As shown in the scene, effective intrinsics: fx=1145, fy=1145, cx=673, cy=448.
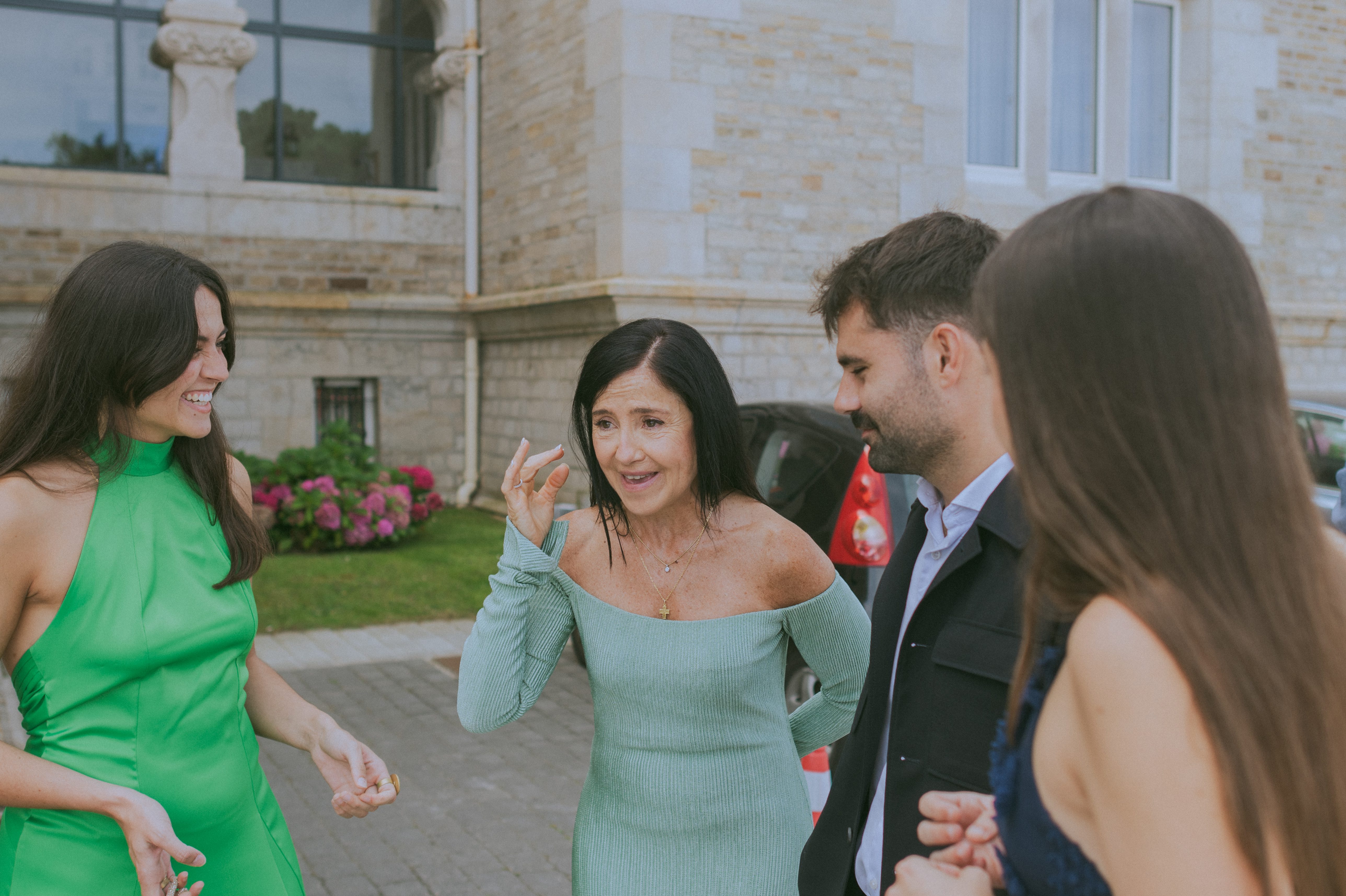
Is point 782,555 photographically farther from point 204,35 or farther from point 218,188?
point 204,35

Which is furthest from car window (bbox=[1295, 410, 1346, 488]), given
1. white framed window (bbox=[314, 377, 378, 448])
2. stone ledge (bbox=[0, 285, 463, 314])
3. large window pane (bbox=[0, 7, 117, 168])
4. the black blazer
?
large window pane (bbox=[0, 7, 117, 168])

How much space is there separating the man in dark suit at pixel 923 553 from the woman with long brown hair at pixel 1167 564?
59 cm

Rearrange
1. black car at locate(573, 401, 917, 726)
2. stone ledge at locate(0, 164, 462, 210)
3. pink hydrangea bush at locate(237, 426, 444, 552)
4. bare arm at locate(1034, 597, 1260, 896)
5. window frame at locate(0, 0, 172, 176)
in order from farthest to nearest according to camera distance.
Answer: window frame at locate(0, 0, 172, 176) → stone ledge at locate(0, 164, 462, 210) → pink hydrangea bush at locate(237, 426, 444, 552) → black car at locate(573, 401, 917, 726) → bare arm at locate(1034, 597, 1260, 896)

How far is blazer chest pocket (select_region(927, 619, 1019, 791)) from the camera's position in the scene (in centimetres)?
167

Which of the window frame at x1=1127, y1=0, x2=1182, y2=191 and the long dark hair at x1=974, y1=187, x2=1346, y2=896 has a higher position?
the window frame at x1=1127, y1=0, x2=1182, y2=191

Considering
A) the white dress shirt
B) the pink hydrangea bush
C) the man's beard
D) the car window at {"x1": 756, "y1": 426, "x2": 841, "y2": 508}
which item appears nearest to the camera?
the white dress shirt

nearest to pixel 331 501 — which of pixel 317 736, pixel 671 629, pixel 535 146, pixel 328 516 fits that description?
pixel 328 516

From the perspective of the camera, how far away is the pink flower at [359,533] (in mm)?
10984

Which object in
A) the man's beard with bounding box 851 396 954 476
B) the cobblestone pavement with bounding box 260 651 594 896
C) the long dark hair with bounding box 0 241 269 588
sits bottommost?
the cobblestone pavement with bounding box 260 651 594 896

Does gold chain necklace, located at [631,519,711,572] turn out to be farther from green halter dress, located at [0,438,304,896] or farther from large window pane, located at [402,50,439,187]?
large window pane, located at [402,50,439,187]

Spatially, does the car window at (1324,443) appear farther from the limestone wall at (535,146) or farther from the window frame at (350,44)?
the window frame at (350,44)

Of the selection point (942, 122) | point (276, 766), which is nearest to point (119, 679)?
point (276, 766)

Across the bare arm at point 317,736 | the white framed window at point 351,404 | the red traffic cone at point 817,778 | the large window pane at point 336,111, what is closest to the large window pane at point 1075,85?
the large window pane at point 336,111

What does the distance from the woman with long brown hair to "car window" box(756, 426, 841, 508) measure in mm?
4113
